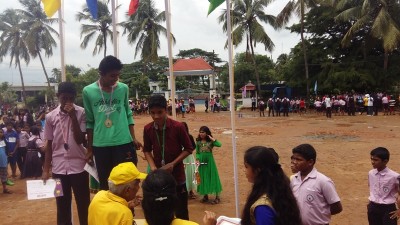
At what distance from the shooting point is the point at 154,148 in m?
3.92

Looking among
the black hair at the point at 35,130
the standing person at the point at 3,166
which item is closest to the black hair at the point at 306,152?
the standing person at the point at 3,166

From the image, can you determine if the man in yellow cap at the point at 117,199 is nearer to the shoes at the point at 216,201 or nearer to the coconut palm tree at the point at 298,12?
the shoes at the point at 216,201

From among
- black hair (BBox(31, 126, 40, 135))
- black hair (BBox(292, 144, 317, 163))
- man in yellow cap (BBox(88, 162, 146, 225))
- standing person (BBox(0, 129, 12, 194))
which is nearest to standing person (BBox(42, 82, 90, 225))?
man in yellow cap (BBox(88, 162, 146, 225))

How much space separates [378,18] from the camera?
2694cm

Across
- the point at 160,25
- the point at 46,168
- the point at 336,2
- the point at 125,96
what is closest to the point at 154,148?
the point at 125,96

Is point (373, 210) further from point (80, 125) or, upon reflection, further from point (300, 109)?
point (300, 109)

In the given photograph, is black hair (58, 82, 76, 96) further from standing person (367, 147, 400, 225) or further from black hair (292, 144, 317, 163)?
standing person (367, 147, 400, 225)

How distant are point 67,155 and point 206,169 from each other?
3.84 meters

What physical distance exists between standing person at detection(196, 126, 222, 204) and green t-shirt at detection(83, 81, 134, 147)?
359 cm

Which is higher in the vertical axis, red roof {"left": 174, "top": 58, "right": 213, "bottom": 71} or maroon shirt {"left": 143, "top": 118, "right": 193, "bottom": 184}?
red roof {"left": 174, "top": 58, "right": 213, "bottom": 71}

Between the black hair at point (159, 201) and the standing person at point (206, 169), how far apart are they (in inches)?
203

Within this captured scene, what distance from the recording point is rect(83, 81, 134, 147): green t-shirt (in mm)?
3756

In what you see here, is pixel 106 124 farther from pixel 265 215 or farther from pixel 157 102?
pixel 265 215

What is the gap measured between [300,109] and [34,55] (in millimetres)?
26120
